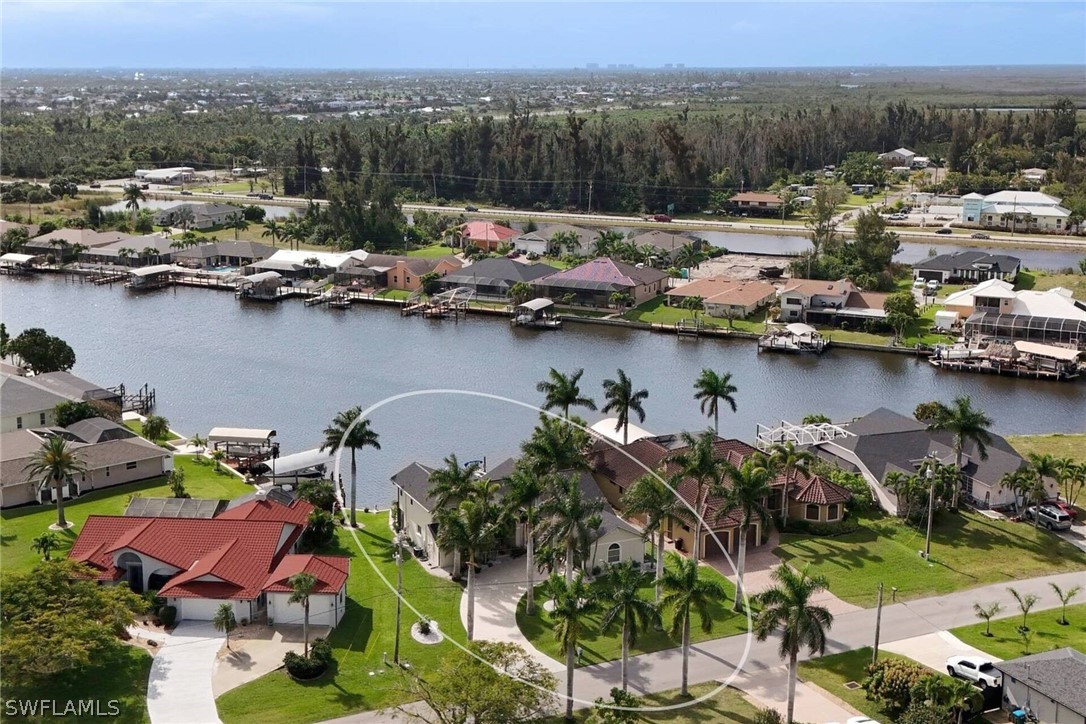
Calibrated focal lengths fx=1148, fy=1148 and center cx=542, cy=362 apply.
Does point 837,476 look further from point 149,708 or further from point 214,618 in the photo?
point 149,708

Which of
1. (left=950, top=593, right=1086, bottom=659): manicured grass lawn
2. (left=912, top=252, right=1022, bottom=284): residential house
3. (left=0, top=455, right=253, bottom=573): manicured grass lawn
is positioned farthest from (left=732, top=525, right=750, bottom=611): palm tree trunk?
(left=912, top=252, right=1022, bottom=284): residential house

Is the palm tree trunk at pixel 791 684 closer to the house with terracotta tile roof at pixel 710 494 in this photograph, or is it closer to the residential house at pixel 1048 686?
the residential house at pixel 1048 686

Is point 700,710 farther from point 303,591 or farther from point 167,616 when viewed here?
point 167,616

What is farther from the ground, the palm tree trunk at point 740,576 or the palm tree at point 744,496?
the palm tree at point 744,496

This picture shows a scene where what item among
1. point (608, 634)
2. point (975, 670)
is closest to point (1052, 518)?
point (975, 670)

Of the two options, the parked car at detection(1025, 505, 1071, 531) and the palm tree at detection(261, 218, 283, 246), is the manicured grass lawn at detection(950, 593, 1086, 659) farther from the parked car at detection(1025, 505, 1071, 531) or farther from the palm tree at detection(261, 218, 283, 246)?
the palm tree at detection(261, 218, 283, 246)

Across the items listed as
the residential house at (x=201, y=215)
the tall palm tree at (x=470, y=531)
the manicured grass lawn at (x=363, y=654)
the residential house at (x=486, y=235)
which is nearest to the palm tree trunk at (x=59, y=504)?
the manicured grass lawn at (x=363, y=654)

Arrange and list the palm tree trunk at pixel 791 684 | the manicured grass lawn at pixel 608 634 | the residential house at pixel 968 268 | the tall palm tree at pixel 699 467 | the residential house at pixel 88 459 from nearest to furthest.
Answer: the palm tree trunk at pixel 791 684, the manicured grass lawn at pixel 608 634, the tall palm tree at pixel 699 467, the residential house at pixel 88 459, the residential house at pixel 968 268

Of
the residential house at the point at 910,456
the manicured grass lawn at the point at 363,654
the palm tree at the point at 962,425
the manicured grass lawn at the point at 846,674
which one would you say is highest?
the palm tree at the point at 962,425

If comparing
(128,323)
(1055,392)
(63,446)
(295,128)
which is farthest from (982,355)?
(295,128)

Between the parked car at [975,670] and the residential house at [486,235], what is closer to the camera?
the parked car at [975,670]
